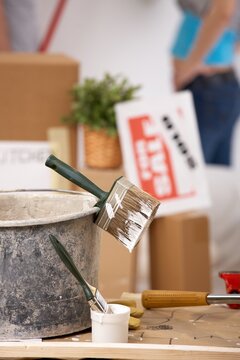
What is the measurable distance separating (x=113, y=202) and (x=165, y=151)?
153 centimetres

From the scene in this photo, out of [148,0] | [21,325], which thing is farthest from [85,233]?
[148,0]

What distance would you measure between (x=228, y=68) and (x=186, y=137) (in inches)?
65.0

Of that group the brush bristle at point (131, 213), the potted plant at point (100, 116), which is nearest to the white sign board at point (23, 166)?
the potted plant at point (100, 116)

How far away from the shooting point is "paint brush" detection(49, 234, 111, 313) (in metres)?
1.47

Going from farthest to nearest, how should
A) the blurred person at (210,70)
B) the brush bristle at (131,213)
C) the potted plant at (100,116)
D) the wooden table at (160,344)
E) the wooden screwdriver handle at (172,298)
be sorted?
the blurred person at (210,70), the potted plant at (100,116), the wooden screwdriver handle at (172,298), the brush bristle at (131,213), the wooden table at (160,344)

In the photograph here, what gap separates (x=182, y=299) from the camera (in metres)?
1.63

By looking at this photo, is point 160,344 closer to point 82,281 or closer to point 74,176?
point 82,281

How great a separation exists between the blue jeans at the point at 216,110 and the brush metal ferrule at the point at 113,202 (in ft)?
10.3

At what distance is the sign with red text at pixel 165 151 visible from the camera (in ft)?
9.79

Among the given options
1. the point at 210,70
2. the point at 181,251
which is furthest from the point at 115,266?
the point at 210,70

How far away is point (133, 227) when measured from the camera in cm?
152

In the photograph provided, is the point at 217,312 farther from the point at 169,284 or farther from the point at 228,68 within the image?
the point at 228,68

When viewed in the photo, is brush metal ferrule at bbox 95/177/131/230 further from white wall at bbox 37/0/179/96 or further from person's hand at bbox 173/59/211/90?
person's hand at bbox 173/59/211/90

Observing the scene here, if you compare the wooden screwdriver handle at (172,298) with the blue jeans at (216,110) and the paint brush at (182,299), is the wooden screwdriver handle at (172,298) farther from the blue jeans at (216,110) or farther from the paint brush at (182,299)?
the blue jeans at (216,110)
